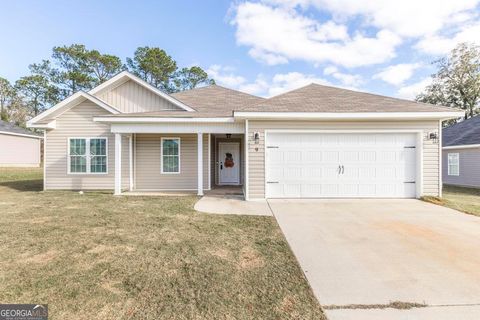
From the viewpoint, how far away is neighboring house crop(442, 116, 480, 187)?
45.0ft

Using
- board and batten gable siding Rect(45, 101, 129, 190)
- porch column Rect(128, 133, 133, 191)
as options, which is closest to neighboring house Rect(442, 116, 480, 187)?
porch column Rect(128, 133, 133, 191)

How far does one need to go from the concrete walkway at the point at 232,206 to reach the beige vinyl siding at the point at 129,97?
5727mm

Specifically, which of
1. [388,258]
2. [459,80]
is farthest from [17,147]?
[459,80]

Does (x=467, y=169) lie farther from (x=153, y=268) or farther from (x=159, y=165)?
(x=153, y=268)

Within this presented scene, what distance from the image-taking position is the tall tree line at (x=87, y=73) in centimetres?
3350

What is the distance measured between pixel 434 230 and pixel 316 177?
384 cm

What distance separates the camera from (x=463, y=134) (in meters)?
15.7

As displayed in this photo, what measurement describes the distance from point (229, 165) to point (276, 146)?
4.52 m

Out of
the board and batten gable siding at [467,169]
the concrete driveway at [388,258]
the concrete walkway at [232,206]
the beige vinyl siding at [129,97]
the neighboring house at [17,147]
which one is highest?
the beige vinyl siding at [129,97]

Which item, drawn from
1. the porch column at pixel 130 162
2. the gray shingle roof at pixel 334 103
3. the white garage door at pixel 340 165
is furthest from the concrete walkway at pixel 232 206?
the porch column at pixel 130 162

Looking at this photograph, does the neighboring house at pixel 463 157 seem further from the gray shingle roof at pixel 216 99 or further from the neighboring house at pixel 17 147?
the neighboring house at pixel 17 147

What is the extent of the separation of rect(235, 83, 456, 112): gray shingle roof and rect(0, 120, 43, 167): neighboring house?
25337 millimetres

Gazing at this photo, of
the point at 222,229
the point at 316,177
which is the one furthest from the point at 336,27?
the point at 222,229

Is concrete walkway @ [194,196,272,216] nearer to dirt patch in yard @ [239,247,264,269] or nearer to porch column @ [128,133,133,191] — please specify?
dirt patch in yard @ [239,247,264,269]
